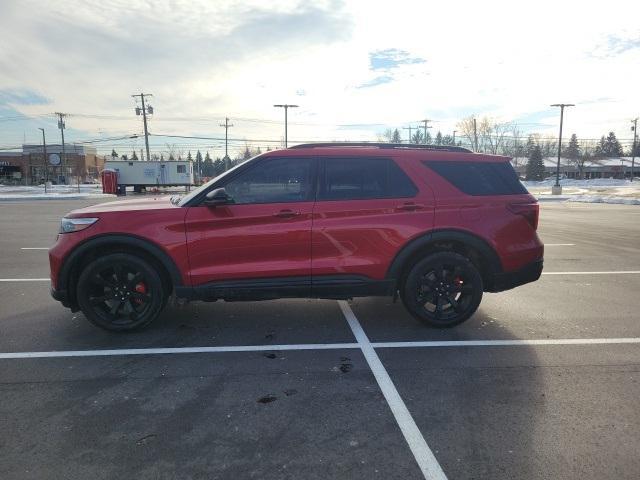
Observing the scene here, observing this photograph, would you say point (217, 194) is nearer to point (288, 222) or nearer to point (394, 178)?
point (288, 222)

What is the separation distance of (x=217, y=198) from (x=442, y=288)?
2.43 meters

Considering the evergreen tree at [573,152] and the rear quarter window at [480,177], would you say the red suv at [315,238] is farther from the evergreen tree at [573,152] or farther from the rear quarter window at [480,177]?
the evergreen tree at [573,152]

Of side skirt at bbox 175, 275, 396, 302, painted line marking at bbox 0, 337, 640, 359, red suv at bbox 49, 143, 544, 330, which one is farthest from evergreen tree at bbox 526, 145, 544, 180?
side skirt at bbox 175, 275, 396, 302

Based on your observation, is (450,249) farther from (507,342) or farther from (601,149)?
(601,149)

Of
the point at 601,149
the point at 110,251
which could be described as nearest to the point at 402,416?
the point at 110,251

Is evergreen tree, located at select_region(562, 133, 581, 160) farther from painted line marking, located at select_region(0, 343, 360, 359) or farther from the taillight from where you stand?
painted line marking, located at select_region(0, 343, 360, 359)

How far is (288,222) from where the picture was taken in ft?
14.5

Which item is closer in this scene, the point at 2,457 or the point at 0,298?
the point at 2,457

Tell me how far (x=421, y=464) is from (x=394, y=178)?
2817 millimetres

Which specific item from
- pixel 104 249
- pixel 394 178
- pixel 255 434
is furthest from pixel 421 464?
pixel 104 249

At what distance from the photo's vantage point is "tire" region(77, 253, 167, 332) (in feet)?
14.6

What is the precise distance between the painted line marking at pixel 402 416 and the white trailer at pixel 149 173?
144ft

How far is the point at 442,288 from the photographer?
15.5ft

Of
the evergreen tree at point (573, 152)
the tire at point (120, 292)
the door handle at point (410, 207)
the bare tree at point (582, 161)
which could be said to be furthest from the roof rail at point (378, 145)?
the evergreen tree at point (573, 152)
